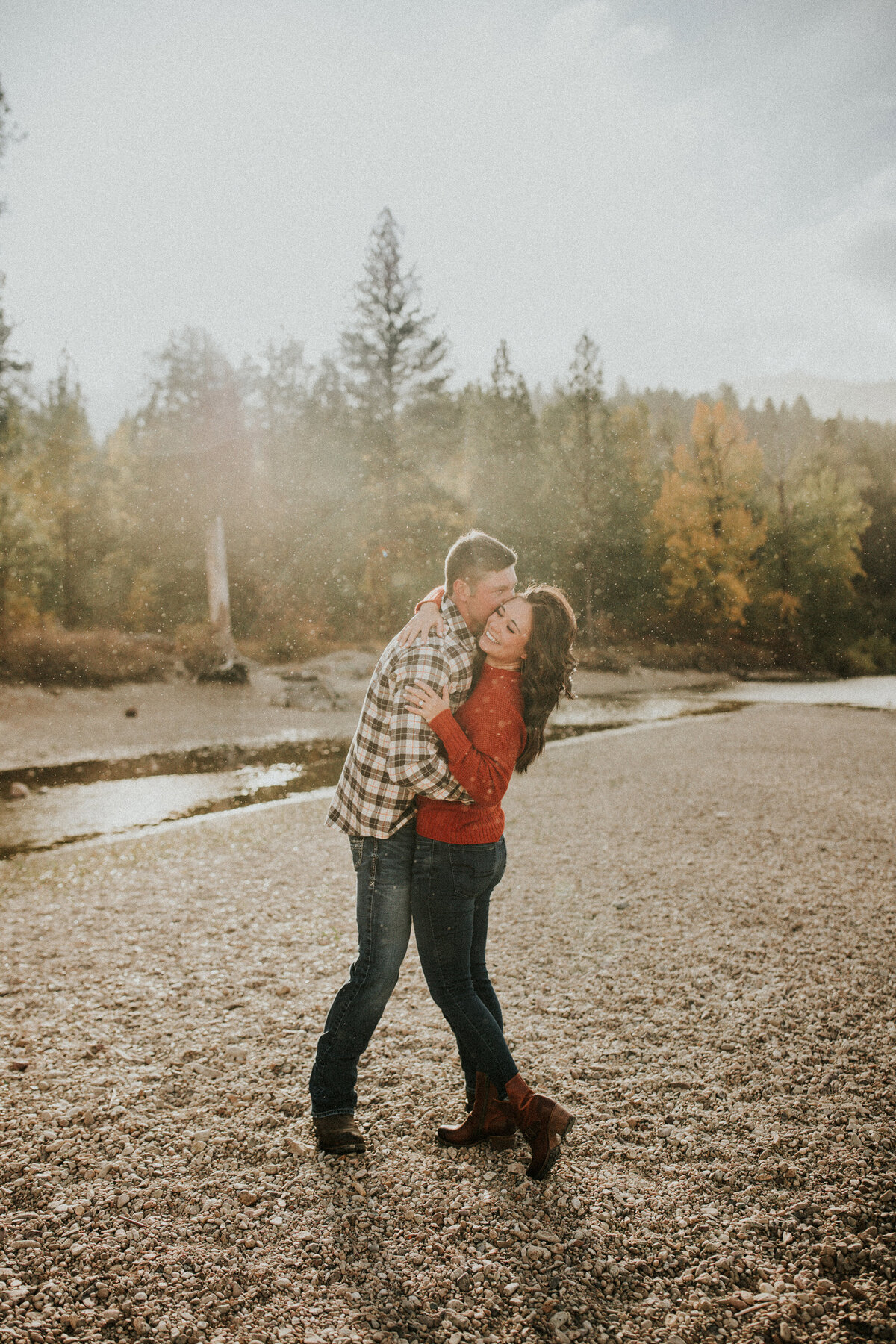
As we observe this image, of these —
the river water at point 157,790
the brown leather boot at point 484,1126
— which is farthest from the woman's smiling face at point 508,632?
the river water at point 157,790

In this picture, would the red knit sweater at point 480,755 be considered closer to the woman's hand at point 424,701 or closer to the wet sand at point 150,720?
the woman's hand at point 424,701

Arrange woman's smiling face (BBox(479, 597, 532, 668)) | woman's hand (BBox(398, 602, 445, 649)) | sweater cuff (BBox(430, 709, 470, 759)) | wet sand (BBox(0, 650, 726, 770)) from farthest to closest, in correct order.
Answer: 1. wet sand (BBox(0, 650, 726, 770))
2. woman's hand (BBox(398, 602, 445, 649))
3. woman's smiling face (BBox(479, 597, 532, 668))
4. sweater cuff (BBox(430, 709, 470, 759))

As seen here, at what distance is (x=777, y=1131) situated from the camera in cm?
290

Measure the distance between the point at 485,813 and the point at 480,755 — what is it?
0.25 m

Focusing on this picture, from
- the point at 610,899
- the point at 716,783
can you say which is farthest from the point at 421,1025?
the point at 716,783

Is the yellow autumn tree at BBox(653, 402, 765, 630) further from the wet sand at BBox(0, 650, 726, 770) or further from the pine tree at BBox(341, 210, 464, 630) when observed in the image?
the wet sand at BBox(0, 650, 726, 770)

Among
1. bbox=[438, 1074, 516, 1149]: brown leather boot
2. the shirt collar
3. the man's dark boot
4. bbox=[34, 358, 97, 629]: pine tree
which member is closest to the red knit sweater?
the shirt collar

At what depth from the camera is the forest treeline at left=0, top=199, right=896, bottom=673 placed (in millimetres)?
24781

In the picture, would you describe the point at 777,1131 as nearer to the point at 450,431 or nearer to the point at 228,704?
the point at 228,704

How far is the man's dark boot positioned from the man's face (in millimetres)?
1907

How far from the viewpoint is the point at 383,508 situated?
24906 millimetres

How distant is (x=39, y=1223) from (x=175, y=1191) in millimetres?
408

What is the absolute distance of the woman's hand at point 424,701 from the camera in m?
2.36

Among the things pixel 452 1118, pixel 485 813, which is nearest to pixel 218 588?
pixel 452 1118
